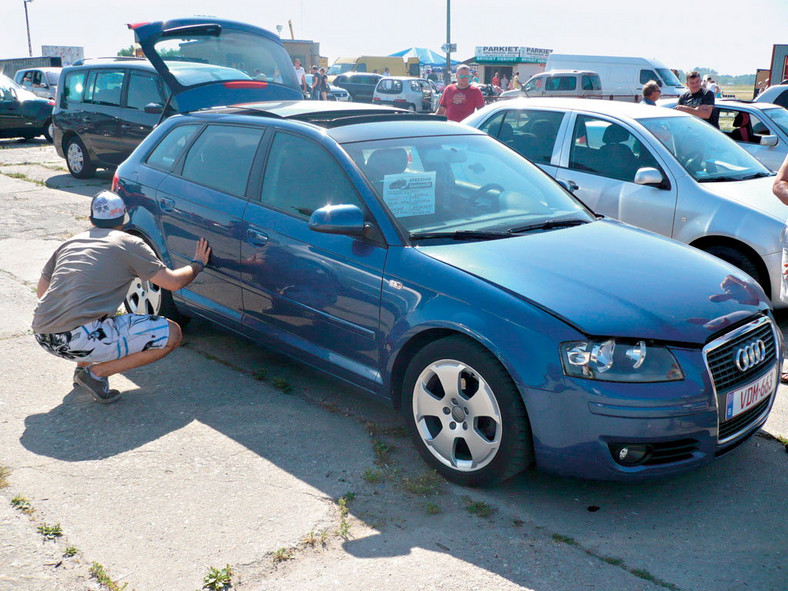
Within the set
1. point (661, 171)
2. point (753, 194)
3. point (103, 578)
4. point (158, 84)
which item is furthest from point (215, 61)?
point (103, 578)

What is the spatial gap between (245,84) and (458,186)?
18.9 feet

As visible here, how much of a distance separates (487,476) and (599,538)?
53cm

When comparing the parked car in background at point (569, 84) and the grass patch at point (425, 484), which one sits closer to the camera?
the grass patch at point (425, 484)

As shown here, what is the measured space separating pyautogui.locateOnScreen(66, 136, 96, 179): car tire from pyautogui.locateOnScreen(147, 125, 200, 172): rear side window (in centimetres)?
754

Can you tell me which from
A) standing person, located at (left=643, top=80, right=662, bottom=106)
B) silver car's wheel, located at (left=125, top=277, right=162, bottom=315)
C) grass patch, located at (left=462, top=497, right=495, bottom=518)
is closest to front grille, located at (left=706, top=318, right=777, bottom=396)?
→ grass patch, located at (left=462, top=497, right=495, bottom=518)

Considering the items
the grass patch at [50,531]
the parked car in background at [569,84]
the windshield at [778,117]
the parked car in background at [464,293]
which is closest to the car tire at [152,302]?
the parked car in background at [464,293]

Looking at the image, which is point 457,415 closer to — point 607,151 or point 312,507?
point 312,507

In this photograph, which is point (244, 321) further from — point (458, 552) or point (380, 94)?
point (380, 94)

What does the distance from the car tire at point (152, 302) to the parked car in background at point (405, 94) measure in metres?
25.2

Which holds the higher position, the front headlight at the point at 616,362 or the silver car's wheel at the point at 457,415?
the front headlight at the point at 616,362

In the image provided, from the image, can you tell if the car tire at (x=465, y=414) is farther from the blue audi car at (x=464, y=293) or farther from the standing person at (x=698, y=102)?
the standing person at (x=698, y=102)

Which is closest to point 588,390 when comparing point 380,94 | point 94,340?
point 94,340

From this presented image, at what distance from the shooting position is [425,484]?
Answer: 11.8 feet

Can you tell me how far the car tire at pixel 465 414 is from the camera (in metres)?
3.31
